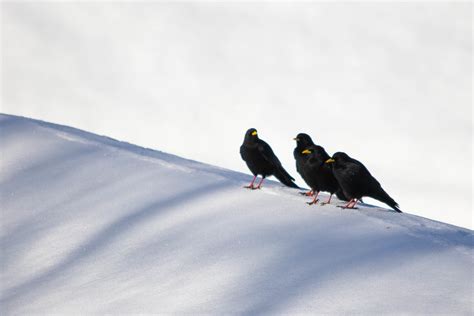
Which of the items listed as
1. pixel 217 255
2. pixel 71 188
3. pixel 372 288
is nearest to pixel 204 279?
pixel 217 255

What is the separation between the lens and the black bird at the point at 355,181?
5.72 m

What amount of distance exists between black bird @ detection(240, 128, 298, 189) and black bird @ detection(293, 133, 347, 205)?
532 millimetres

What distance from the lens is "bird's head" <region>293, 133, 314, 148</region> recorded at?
6406 millimetres

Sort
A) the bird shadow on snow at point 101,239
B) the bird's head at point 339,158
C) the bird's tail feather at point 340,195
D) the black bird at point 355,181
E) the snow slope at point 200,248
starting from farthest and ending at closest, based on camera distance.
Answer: the bird's tail feather at point 340,195, the bird's head at point 339,158, the black bird at point 355,181, the bird shadow on snow at point 101,239, the snow slope at point 200,248

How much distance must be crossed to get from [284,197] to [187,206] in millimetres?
734

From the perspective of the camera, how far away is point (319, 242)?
15.7ft

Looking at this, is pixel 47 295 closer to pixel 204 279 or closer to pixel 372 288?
pixel 204 279

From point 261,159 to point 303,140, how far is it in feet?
1.65

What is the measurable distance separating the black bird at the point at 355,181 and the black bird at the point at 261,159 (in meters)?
0.96

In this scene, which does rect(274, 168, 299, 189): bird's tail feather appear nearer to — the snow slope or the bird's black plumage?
the snow slope

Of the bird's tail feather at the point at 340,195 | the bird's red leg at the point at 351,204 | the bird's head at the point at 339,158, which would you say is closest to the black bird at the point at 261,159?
Answer: the bird's tail feather at the point at 340,195

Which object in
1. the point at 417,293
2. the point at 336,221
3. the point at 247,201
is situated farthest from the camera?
the point at 247,201

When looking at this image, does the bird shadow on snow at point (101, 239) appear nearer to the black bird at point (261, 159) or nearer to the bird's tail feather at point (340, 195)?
the black bird at point (261, 159)

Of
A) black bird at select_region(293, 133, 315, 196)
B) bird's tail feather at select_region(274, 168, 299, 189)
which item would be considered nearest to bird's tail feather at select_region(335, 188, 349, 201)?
black bird at select_region(293, 133, 315, 196)
